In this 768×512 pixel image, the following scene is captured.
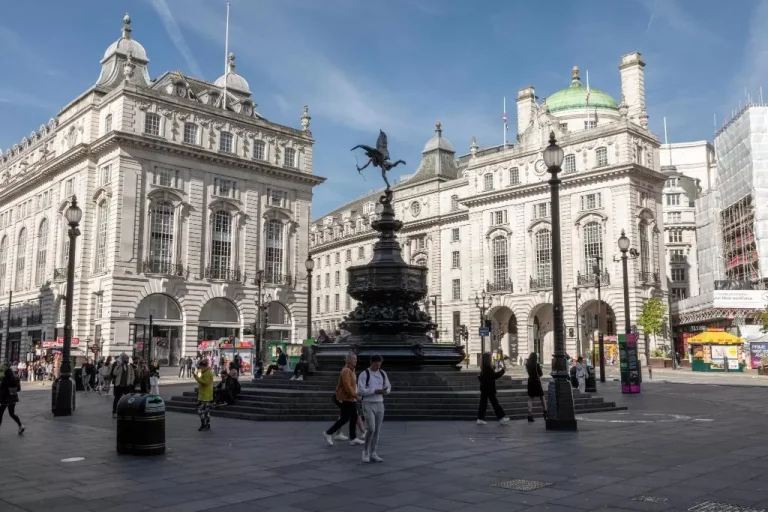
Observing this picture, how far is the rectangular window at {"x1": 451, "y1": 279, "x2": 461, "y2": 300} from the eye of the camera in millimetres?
79875

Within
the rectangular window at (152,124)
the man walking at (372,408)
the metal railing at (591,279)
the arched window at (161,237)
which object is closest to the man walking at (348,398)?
the man walking at (372,408)

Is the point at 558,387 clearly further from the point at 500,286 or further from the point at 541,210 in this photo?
the point at 500,286

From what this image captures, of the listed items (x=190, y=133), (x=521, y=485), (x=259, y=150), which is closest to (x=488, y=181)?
(x=259, y=150)

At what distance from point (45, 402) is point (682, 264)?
290ft

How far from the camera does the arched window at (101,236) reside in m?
56.0

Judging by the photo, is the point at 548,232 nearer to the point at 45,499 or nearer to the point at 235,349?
the point at 235,349

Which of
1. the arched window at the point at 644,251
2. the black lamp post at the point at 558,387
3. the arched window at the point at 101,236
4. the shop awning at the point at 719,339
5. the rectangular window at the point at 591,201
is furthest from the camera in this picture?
the rectangular window at the point at 591,201

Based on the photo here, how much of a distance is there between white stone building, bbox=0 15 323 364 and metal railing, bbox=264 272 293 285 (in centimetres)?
9

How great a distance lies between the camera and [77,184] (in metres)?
59.3

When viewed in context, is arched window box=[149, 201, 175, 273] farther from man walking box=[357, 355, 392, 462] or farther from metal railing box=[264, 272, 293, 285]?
man walking box=[357, 355, 392, 462]

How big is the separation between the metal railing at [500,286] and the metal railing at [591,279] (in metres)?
7.51

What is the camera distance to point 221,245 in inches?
2383

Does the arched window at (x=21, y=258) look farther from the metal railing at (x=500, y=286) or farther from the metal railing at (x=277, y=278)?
the metal railing at (x=500, y=286)

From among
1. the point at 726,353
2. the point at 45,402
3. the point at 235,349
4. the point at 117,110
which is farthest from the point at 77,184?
the point at 726,353
